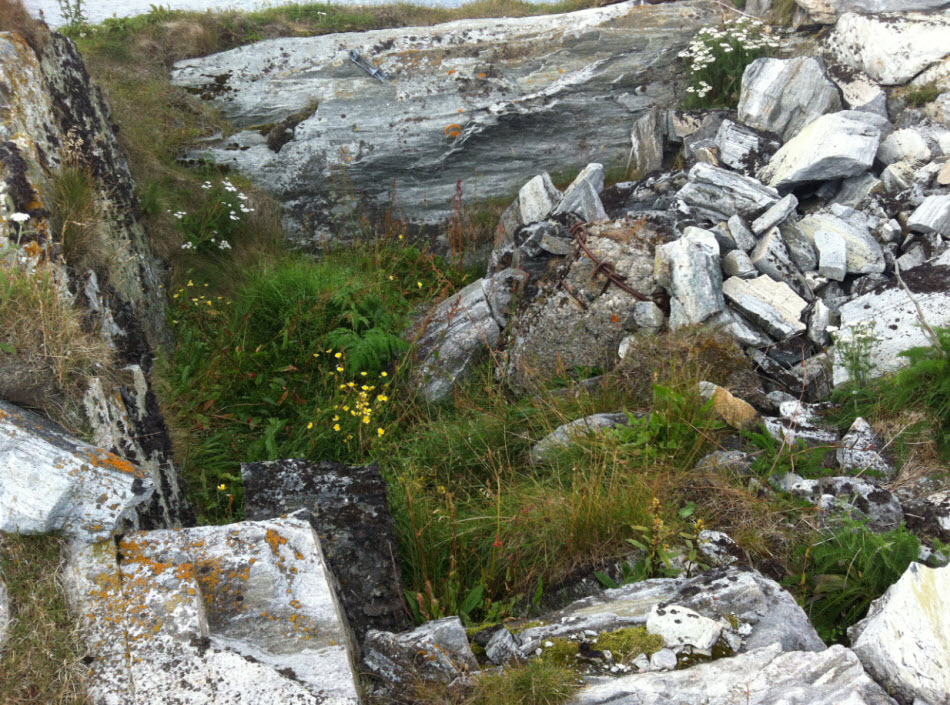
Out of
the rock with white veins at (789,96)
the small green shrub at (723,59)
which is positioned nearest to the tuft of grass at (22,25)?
the small green shrub at (723,59)

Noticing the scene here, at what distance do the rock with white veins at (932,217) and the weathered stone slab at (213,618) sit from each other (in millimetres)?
4628

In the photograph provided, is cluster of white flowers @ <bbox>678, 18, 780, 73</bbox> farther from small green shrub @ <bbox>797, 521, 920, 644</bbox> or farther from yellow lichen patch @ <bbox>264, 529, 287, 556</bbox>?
yellow lichen patch @ <bbox>264, 529, 287, 556</bbox>

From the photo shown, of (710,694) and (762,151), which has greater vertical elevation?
(762,151)

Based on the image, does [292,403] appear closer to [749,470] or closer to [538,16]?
[749,470]

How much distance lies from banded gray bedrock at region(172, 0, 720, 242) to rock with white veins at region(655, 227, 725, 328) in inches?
A: 116

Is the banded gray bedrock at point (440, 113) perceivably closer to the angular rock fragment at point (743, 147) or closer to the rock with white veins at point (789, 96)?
the rock with white veins at point (789, 96)

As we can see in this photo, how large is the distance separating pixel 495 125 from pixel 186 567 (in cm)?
604

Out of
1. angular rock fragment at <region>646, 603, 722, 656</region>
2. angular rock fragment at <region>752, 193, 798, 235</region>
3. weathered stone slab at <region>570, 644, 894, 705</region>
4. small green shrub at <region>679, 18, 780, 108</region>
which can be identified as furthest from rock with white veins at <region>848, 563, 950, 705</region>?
small green shrub at <region>679, 18, 780, 108</region>

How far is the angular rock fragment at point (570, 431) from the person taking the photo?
387cm

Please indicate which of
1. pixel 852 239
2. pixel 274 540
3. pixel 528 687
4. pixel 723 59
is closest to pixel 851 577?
pixel 528 687

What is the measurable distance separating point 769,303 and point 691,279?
58 cm

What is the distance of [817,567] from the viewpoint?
115 inches

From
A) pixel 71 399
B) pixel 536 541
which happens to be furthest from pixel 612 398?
pixel 71 399

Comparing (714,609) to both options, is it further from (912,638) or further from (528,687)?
(528,687)
